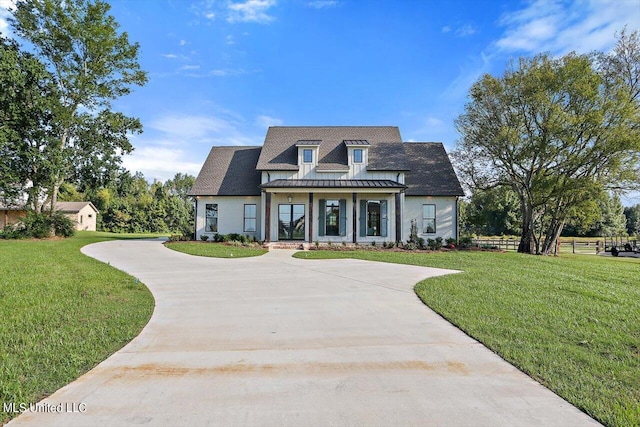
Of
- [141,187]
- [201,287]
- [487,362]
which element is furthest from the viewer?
[141,187]

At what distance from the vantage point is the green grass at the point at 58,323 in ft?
10.1

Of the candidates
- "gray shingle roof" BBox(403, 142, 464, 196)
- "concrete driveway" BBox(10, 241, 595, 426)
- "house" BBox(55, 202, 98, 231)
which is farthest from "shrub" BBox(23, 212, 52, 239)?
"house" BBox(55, 202, 98, 231)

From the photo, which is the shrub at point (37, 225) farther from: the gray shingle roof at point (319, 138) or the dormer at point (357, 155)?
the dormer at point (357, 155)

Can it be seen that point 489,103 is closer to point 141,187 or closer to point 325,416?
point 325,416

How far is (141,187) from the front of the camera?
60.8 metres

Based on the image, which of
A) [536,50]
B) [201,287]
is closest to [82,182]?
[201,287]

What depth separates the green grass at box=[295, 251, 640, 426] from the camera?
9.64 ft

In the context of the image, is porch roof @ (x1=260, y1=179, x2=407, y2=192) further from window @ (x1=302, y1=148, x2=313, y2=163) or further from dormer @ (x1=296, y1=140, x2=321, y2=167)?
window @ (x1=302, y1=148, x2=313, y2=163)

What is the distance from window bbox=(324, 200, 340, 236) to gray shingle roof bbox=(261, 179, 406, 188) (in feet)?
4.02

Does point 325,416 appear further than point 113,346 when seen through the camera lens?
No

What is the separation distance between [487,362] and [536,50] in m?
19.3

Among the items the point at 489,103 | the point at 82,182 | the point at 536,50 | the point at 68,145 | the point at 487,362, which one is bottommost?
the point at 487,362

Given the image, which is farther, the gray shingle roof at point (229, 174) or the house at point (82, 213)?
the house at point (82, 213)

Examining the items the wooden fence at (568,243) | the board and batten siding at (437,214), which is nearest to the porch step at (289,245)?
the board and batten siding at (437,214)
